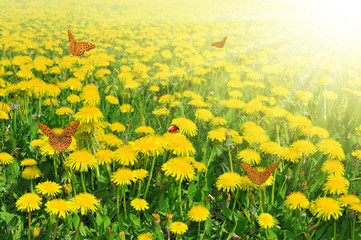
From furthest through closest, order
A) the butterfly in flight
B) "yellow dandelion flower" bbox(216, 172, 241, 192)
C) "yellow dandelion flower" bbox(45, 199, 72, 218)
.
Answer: the butterfly in flight, "yellow dandelion flower" bbox(216, 172, 241, 192), "yellow dandelion flower" bbox(45, 199, 72, 218)

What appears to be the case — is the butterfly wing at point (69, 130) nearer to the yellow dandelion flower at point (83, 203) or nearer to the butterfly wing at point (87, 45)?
the yellow dandelion flower at point (83, 203)

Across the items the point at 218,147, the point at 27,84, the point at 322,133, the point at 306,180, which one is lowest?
the point at 306,180

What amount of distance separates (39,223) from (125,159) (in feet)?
2.52

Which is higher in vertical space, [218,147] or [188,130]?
[188,130]

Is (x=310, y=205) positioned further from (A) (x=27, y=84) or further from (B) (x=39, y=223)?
(A) (x=27, y=84)

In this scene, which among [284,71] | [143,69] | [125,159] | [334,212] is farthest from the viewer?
[284,71]

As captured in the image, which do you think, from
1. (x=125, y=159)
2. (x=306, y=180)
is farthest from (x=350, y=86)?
(x=125, y=159)

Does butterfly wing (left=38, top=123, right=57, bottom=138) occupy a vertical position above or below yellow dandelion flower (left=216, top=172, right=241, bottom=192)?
above

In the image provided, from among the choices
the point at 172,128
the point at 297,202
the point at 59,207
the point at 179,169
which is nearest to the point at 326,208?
the point at 297,202

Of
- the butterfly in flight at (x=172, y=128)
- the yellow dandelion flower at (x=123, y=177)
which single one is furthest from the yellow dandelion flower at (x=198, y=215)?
the butterfly in flight at (x=172, y=128)

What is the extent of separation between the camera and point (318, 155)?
9.38 feet

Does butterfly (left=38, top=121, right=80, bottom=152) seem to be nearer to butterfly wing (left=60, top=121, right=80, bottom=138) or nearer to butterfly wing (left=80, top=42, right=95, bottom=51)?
butterfly wing (left=60, top=121, right=80, bottom=138)

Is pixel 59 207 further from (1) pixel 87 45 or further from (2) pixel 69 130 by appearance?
(1) pixel 87 45

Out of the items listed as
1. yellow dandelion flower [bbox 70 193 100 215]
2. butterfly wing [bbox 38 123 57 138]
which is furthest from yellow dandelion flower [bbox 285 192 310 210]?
butterfly wing [bbox 38 123 57 138]
